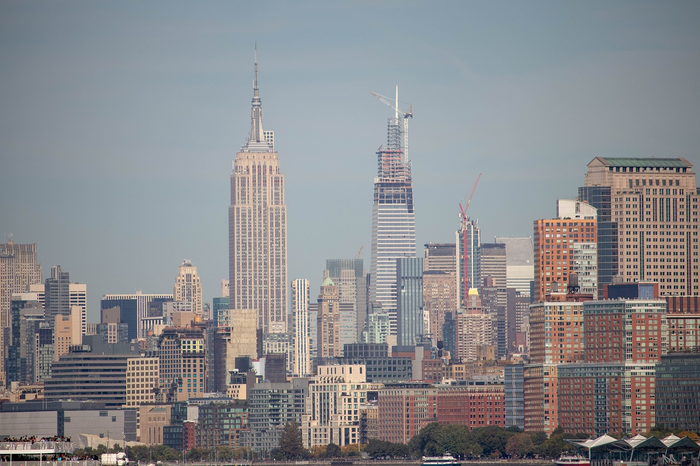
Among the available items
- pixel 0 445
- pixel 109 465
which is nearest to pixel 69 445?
pixel 0 445

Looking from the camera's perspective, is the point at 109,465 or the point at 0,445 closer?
the point at 0,445

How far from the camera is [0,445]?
129625mm

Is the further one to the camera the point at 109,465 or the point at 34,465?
the point at 109,465

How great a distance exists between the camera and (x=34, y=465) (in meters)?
128

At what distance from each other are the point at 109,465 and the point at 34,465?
2568 cm

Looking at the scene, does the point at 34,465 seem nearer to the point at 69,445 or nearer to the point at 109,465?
the point at 69,445

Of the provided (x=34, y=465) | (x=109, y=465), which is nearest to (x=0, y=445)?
(x=34, y=465)

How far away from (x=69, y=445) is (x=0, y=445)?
305 inches

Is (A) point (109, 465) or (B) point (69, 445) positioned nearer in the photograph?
(B) point (69, 445)

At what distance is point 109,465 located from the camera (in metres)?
154

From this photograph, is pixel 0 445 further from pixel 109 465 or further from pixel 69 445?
pixel 109 465

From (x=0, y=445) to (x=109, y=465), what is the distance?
81.8 ft
